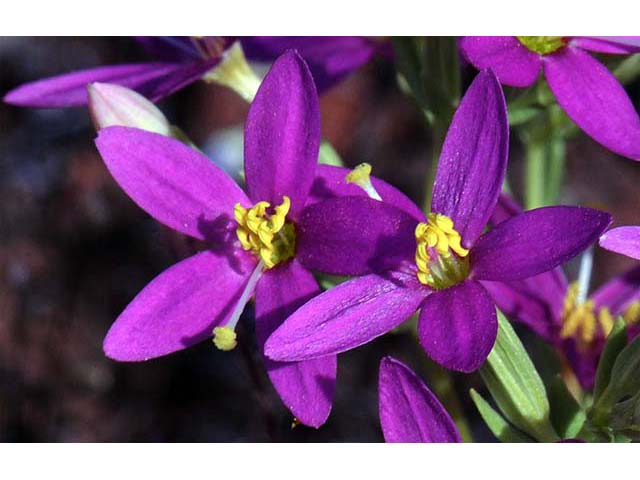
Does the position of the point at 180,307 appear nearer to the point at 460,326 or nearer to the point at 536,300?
the point at 460,326

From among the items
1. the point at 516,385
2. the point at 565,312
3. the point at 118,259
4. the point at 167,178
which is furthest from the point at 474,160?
the point at 118,259

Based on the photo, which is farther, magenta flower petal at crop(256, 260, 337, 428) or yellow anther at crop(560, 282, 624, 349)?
yellow anther at crop(560, 282, 624, 349)

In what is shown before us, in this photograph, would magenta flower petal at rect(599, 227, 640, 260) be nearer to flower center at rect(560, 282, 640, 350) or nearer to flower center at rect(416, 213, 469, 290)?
flower center at rect(416, 213, 469, 290)

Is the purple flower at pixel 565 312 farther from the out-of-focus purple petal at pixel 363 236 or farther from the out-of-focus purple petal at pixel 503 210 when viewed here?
the out-of-focus purple petal at pixel 363 236

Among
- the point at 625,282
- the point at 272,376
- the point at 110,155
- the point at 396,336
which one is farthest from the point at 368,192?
the point at 396,336

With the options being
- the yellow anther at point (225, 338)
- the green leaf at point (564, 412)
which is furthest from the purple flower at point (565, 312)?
the yellow anther at point (225, 338)

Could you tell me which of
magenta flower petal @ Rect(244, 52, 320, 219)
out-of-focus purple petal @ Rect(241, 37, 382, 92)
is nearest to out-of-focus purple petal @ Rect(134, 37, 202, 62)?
out-of-focus purple petal @ Rect(241, 37, 382, 92)

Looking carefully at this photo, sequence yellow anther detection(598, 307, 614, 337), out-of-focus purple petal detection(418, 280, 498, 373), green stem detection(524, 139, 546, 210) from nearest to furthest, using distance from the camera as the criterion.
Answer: out-of-focus purple petal detection(418, 280, 498, 373) → yellow anther detection(598, 307, 614, 337) → green stem detection(524, 139, 546, 210)

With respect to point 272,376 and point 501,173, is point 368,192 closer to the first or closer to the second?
point 501,173
